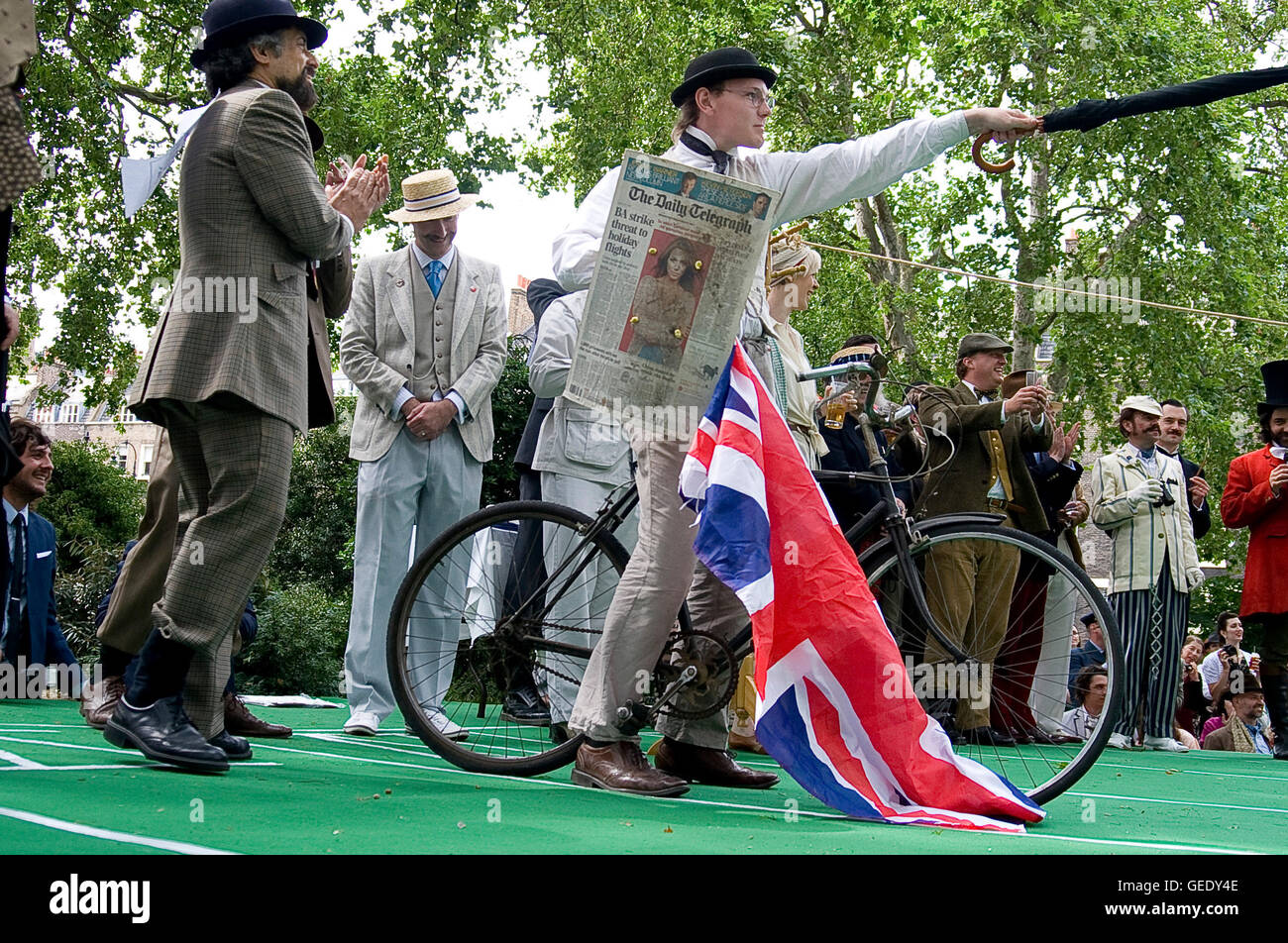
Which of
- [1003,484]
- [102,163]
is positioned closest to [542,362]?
[1003,484]

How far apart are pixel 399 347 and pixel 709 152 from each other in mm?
2298

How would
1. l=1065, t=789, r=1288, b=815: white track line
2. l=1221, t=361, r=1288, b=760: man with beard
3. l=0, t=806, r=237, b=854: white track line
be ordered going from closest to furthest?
l=0, t=806, r=237, b=854: white track line < l=1065, t=789, r=1288, b=815: white track line < l=1221, t=361, r=1288, b=760: man with beard

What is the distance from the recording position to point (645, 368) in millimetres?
4109

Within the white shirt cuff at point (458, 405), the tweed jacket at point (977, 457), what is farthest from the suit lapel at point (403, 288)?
the tweed jacket at point (977, 457)

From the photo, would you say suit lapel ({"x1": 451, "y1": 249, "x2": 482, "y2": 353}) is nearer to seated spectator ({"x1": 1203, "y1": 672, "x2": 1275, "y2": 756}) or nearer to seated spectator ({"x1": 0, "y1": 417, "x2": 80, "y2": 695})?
seated spectator ({"x1": 0, "y1": 417, "x2": 80, "y2": 695})

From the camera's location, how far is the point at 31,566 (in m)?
8.48

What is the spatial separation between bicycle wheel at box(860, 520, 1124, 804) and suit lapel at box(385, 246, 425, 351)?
2.81 meters

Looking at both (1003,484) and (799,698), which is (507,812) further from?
(1003,484)

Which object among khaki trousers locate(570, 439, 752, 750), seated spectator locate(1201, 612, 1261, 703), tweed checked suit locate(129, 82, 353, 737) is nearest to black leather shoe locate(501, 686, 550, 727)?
khaki trousers locate(570, 439, 752, 750)

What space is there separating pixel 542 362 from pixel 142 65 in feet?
50.3

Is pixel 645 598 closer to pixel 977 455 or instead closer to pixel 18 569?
pixel 977 455

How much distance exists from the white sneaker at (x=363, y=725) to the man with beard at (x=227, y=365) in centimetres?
162

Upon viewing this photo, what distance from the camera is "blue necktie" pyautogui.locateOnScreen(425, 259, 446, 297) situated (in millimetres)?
6457

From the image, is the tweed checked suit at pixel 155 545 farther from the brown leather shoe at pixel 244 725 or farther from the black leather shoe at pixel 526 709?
the black leather shoe at pixel 526 709
